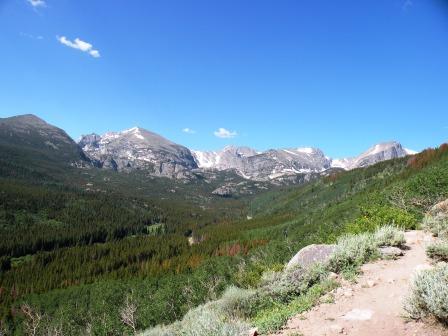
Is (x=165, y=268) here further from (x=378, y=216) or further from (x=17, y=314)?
(x=378, y=216)

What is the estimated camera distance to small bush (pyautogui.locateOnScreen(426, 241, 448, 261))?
15.3m

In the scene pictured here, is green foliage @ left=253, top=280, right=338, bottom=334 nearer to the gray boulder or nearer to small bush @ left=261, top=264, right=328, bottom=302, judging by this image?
small bush @ left=261, top=264, right=328, bottom=302

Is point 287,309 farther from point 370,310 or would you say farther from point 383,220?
point 383,220

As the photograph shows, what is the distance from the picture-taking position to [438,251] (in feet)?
50.8

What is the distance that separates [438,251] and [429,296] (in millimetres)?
6192

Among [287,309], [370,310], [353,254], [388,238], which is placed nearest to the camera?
[370,310]

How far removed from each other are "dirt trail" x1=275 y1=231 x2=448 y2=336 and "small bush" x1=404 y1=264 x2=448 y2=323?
0.34 m

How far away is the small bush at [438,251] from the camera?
50.3 feet

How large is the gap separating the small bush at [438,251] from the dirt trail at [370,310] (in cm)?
39

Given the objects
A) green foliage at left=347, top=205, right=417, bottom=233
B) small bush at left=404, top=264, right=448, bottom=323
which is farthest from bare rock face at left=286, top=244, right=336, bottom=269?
small bush at left=404, top=264, right=448, bottom=323

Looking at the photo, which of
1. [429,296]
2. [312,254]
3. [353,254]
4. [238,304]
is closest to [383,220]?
[312,254]

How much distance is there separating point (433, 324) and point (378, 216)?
15.1 meters

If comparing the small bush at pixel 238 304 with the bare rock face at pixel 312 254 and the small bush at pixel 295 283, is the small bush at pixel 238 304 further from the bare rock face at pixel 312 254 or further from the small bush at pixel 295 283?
the bare rock face at pixel 312 254

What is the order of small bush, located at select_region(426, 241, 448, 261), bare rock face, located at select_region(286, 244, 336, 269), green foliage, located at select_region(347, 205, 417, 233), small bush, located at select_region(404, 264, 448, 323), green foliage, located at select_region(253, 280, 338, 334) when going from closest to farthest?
1. small bush, located at select_region(404, 264, 448, 323)
2. green foliage, located at select_region(253, 280, 338, 334)
3. small bush, located at select_region(426, 241, 448, 261)
4. bare rock face, located at select_region(286, 244, 336, 269)
5. green foliage, located at select_region(347, 205, 417, 233)
